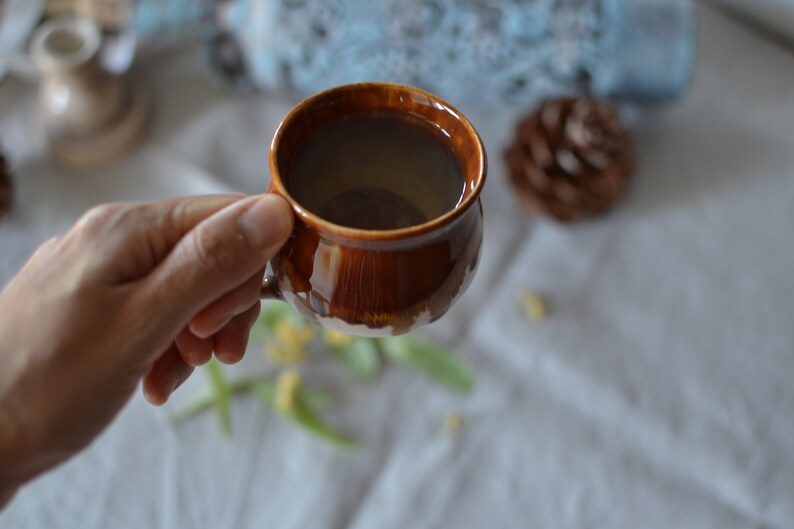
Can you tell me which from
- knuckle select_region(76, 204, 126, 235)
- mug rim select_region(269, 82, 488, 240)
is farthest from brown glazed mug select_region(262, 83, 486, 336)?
knuckle select_region(76, 204, 126, 235)

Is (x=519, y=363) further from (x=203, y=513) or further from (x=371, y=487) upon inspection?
(x=203, y=513)

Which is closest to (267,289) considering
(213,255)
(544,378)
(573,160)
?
(213,255)

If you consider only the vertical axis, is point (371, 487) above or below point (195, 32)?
below

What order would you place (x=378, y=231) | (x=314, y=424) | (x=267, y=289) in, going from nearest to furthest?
(x=378, y=231) → (x=267, y=289) → (x=314, y=424)

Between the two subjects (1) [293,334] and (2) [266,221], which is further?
(1) [293,334]

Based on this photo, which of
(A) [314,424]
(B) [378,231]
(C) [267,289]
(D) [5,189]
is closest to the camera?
(B) [378,231]

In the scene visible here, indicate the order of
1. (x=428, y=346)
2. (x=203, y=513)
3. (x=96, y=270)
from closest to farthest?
1. (x=96, y=270)
2. (x=203, y=513)
3. (x=428, y=346)

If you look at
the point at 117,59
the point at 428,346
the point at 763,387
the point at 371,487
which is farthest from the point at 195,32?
the point at 763,387

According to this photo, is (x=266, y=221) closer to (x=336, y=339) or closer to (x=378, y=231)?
(x=378, y=231)
